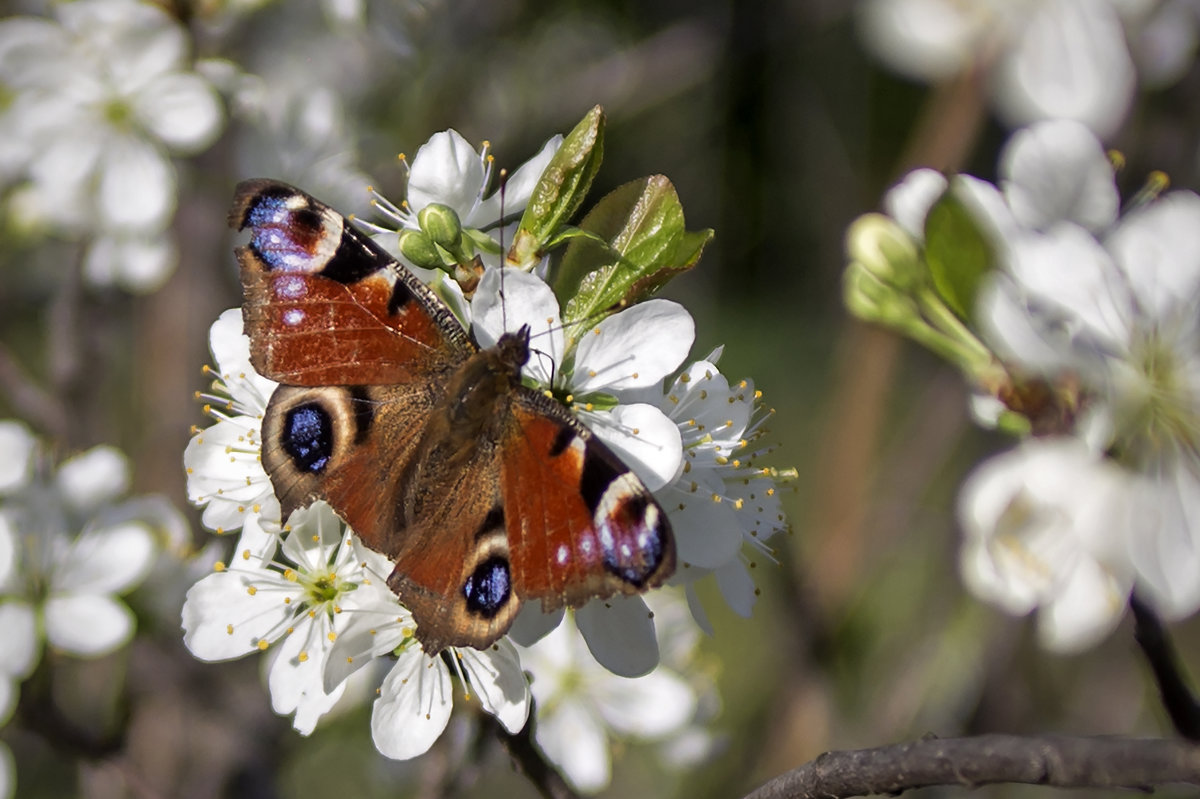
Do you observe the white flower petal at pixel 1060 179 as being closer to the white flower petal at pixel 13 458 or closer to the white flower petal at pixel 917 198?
the white flower petal at pixel 917 198

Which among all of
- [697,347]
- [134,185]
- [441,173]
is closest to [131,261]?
[134,185]

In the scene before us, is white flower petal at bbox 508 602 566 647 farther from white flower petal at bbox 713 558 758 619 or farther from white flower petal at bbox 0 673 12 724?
white flower petal at bbox 0 673 12 724

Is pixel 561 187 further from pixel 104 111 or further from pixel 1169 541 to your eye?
pixel 104 111

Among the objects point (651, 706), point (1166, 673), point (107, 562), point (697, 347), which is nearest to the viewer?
point (1166, 673)

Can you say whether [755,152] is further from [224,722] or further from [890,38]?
[224,722]

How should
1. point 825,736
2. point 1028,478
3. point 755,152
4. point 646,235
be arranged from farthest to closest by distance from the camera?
point 755,152
point 825,736
point 646,235
point 1028,478

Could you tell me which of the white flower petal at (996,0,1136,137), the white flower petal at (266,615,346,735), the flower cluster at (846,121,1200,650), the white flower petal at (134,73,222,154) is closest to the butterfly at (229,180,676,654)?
the white flower petal at (266,615,346,735)

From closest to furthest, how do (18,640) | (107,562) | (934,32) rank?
(18,640) < (107,562) < (934,32)

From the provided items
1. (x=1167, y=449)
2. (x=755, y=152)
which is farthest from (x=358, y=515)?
(x=755, y=152)
